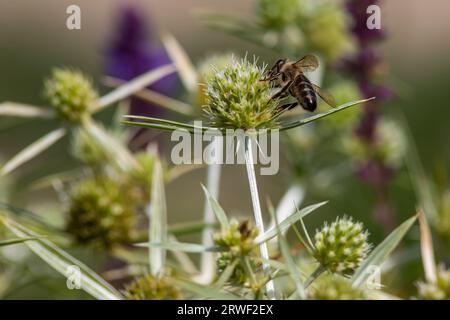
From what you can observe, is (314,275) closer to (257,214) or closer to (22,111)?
(257,214)

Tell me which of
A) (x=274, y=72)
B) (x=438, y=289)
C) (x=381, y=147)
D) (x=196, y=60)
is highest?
(x=196, y=60)

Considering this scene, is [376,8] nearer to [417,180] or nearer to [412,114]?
[417,180]

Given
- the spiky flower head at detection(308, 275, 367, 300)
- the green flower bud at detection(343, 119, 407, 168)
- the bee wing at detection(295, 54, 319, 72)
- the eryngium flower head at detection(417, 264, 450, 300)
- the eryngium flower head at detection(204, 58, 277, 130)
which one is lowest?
the eryngium flower head at detection(417, 264, 450, 300)

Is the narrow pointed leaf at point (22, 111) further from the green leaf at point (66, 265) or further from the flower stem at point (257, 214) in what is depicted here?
the flower stem at point (257, 214)

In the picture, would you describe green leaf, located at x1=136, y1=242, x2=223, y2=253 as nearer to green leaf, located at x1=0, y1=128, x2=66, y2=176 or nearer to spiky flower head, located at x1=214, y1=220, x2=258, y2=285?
spiky flower head, located at x1=214, y1=220, x2=258, y2=285

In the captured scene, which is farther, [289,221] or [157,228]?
[157,228]

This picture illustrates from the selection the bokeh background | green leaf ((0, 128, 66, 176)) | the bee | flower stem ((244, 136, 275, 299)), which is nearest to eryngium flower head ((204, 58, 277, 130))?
flower stem ((244, 136, 275, 299))

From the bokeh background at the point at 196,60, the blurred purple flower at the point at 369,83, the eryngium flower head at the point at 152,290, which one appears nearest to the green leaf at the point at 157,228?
the eryngium flower head at the point at 152,290

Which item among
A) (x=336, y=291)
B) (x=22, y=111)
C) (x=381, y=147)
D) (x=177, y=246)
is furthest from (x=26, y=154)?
→ (x=381, y=147)
